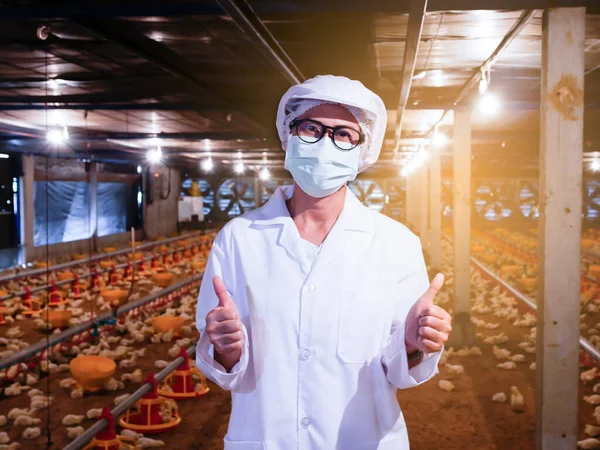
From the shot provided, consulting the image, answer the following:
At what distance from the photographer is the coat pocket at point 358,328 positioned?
193 cm

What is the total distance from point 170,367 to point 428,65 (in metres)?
4.44

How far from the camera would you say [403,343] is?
1.84m

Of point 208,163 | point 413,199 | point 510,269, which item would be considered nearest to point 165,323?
point 510,269

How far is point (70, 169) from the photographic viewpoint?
18422 millimetres

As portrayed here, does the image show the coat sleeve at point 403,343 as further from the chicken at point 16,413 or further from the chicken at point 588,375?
the chicken at point 588,375

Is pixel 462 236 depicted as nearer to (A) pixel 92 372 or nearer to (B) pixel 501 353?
(B) pixel 501 353

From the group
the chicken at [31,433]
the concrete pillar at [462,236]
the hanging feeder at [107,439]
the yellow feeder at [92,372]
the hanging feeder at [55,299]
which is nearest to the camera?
the hanging feeder at [107,439]

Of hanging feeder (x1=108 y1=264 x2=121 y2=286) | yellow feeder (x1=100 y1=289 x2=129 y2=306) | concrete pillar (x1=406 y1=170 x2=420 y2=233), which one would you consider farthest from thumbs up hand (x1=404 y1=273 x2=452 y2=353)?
concrete pillar (x1=406 y1=170 x2=420 y2=233)

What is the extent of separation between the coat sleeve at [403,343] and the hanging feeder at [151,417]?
149 inches

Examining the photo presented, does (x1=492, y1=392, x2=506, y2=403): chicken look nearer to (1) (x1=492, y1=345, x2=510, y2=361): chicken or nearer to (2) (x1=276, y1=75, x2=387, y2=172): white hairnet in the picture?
(1) (x1=492, y1=345, x2=510, y2=361): chicken

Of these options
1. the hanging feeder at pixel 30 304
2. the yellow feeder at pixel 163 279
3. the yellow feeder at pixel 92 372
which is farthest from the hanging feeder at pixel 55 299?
the yellow feeder at pixel 92 372

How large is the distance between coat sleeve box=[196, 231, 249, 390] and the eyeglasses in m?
0.47

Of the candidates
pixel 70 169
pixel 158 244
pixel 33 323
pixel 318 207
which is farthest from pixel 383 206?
pixel 318 207

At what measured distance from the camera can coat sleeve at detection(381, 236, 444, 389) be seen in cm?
185
